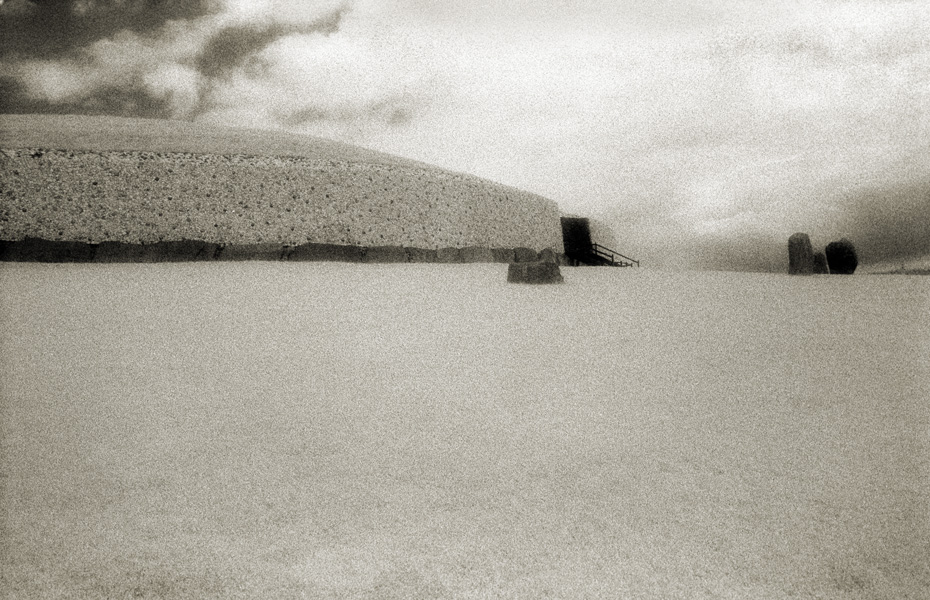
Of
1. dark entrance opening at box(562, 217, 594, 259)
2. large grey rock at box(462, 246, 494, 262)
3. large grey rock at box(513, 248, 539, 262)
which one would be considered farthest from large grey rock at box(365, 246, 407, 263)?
dark entrance opening at box(562, 217, 594, 259)

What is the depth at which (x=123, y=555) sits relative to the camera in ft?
10.7

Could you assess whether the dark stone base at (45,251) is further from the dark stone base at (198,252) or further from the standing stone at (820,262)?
the standing stone at (820,262)

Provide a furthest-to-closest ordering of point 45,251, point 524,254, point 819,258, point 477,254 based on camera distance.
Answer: point 524,254
point 477,254
point 819,258
point 45,251

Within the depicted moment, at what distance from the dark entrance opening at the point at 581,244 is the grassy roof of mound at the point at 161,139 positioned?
770cm

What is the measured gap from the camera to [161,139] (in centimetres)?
1816

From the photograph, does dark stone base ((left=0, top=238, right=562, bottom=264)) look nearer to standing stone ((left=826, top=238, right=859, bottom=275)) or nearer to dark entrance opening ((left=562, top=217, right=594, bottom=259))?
standing stone ((left=826, top=238, right=859, bottom=275))

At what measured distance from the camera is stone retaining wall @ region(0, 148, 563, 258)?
512 inches

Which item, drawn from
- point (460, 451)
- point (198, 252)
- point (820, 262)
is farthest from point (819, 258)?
point (198, 252)

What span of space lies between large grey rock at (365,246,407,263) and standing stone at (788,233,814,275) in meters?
8.99

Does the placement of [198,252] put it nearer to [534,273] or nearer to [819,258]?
[534,273]

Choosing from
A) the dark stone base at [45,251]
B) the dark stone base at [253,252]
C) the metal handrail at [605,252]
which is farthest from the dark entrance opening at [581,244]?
the dark stone base at [45,251]

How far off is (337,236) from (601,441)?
11181 mm

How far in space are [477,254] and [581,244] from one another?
9506 millimetres

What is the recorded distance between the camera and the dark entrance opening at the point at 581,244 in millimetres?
24656
